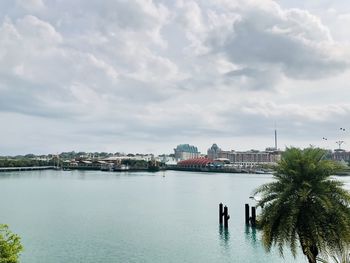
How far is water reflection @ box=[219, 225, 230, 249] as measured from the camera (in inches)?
1647

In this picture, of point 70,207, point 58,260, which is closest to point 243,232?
point 58,260

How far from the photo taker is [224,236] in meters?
46.2

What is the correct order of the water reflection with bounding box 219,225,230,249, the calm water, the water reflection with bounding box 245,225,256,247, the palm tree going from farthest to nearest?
the water reflection with bounding box 245,225,256,247 < the water reflection with bounding box 219,225,230,249 < the calm water < the palm tree

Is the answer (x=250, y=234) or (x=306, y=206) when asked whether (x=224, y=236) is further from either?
(x=306, y=206)

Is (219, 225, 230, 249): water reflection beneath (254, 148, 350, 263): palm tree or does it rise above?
beneath

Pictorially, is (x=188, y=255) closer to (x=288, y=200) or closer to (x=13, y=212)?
(x=288, y=200)

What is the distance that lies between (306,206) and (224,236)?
94.3 ft

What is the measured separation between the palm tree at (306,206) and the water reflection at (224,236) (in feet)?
74.0

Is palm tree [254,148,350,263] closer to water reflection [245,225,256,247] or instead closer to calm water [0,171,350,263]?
calm water [0,171,350,263]

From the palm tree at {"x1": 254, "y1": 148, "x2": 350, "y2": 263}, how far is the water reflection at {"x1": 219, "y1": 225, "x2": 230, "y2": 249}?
22548 millimetres

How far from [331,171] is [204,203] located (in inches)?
2517

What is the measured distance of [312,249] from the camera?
724 inches

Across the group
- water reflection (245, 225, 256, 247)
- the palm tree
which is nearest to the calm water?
water reflection (245, 225, 256, 247)

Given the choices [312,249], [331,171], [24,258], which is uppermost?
[331,171]
